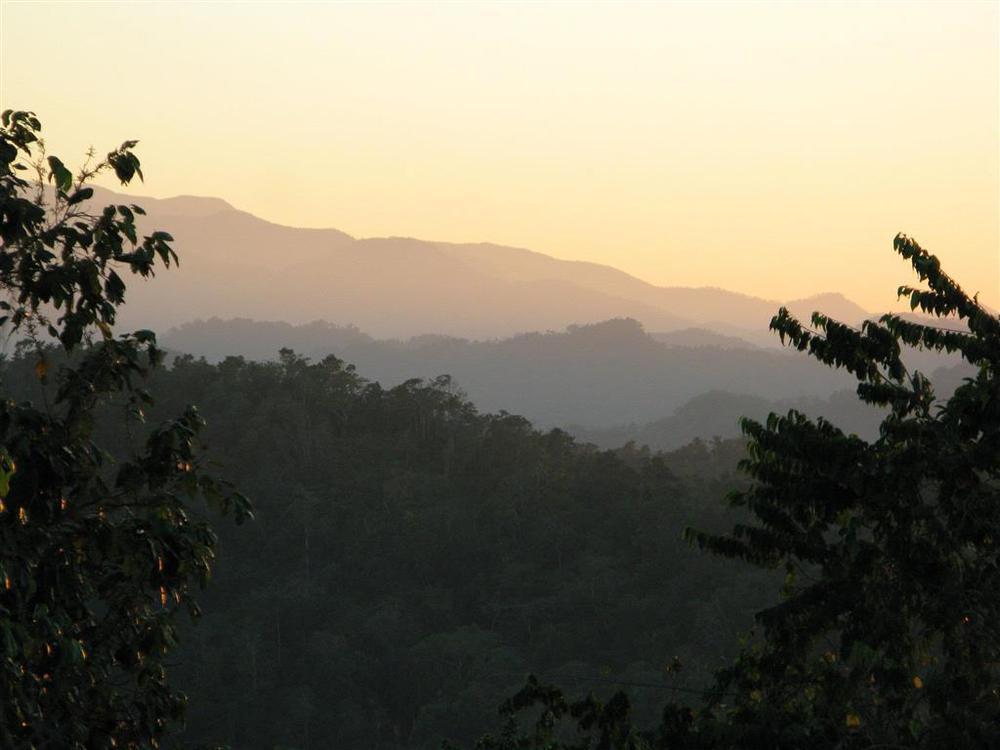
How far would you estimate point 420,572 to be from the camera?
46.7m

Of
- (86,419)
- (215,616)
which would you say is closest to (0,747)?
(86,419)

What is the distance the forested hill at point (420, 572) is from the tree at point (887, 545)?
24459 millimetres

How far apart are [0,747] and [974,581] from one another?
5579mm

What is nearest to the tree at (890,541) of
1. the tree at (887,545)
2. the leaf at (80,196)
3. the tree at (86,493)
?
the tree at (887,545)

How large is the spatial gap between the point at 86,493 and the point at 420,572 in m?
40.4

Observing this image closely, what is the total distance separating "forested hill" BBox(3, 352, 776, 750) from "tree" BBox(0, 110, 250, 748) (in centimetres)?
2670

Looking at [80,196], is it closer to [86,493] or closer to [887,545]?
[86,493]

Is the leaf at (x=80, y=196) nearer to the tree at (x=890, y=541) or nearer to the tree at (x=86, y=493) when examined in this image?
the tree at (x=86, y=493)

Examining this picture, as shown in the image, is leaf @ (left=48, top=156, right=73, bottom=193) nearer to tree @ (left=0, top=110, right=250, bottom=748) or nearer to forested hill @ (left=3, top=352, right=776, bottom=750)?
tree @ (left=0, top=110, right=250, bottom=748)

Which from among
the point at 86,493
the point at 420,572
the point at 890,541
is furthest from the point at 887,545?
the point at 420,572

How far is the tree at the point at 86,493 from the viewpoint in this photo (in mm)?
6316

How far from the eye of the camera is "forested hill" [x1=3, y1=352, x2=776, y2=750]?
1516 inches

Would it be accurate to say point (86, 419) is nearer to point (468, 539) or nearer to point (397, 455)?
point (468, 539)

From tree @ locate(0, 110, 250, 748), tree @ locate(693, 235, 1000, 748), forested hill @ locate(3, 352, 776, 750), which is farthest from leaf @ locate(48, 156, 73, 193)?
forested hill @ locate(3, 352, 776, 750)
